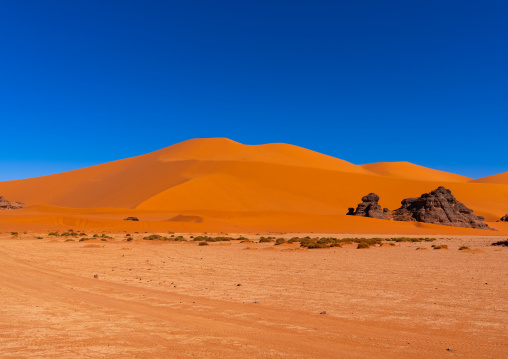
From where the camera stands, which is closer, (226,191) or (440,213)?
(440,213)

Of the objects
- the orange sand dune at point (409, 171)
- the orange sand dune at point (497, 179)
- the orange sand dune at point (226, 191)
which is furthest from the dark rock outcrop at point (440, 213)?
the orange sand dune at point (497, 179)

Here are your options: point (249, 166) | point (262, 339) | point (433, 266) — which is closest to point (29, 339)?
point (262, 339)

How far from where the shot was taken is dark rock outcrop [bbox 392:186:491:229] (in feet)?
168

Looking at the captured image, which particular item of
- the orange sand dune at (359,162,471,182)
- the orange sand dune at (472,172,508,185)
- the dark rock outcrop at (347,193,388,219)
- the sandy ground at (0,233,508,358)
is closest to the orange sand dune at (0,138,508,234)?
the dark rock outcrop at (347,193,388,219)

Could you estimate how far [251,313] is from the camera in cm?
791

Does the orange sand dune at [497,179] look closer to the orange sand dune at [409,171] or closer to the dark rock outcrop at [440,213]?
the orange sand dune at [409,171]

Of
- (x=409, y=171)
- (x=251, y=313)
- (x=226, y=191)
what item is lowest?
(x=251, y=313)

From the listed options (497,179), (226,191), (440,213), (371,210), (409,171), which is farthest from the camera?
(497,179)

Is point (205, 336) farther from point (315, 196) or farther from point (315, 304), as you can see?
point (315, 196)

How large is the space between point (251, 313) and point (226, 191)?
3005 inches

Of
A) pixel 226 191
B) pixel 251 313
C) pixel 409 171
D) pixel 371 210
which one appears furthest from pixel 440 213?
pixel 409 171

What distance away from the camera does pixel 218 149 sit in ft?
421

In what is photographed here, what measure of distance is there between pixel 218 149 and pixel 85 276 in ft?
381

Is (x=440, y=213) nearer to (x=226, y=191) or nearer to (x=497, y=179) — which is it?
(x=226, y=191)
